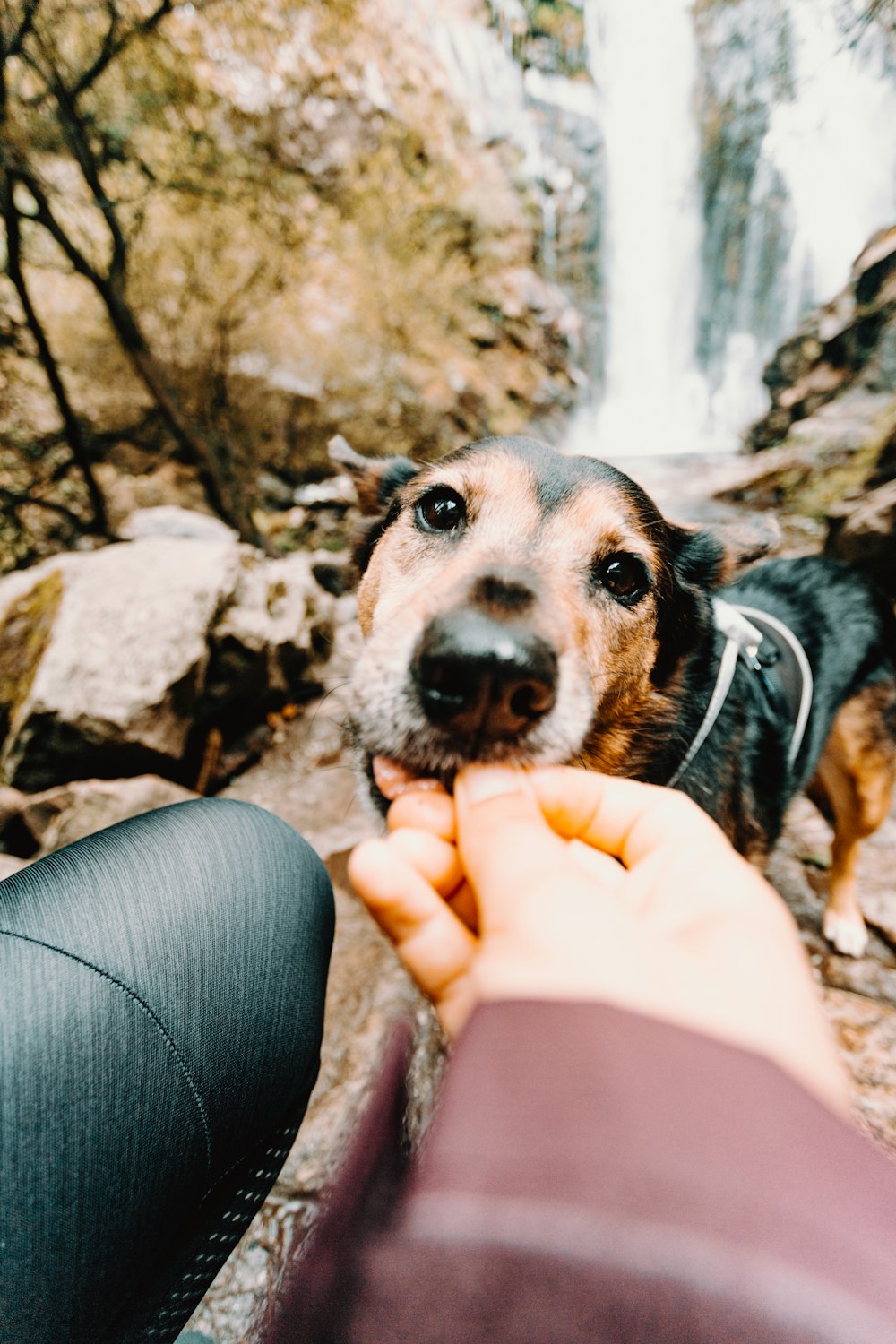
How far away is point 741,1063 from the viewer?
64 cm

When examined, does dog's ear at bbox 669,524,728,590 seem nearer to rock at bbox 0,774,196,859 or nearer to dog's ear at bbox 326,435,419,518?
dog's ear at bbox 326,435,419,518

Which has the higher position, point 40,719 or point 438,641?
point 438,641

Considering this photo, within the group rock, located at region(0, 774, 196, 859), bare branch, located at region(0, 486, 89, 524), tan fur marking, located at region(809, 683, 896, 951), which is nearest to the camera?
tan fur marking, located at region(809, 683, 896, 951)

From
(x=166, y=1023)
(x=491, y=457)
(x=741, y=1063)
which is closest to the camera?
(x=741, y=1063)

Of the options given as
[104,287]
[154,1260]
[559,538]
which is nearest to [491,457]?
[559,538]

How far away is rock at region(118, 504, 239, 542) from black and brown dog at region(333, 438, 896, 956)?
599cm

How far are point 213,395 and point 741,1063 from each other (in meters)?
13.3

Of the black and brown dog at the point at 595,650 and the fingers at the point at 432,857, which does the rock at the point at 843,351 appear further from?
the fingers at the point at 432,857

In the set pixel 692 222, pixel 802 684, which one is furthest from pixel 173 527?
pixel 692 222

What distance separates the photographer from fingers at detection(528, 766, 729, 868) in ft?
3.36

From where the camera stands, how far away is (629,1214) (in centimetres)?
51

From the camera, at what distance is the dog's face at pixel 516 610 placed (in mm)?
1318

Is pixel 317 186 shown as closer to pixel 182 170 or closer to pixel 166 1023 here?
pixel 182 170

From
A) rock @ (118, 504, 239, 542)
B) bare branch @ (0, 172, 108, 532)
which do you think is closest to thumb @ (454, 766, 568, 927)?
rock @ (118, 504, 239, 542)
